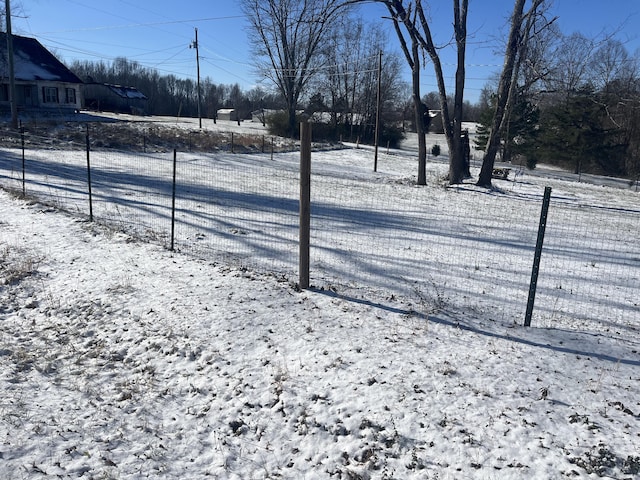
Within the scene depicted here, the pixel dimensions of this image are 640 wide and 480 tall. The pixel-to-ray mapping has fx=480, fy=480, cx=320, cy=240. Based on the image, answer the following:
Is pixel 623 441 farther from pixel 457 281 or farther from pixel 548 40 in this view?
pixel 548 40

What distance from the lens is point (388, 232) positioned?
10695 millimetres

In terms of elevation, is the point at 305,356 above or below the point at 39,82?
below

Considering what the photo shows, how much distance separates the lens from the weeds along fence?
6613mm

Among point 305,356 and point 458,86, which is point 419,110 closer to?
point 458,86

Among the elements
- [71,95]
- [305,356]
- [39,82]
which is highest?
[39,82]

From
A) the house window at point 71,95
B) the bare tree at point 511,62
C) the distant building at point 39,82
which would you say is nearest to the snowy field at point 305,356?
the bare tree at point 511,62

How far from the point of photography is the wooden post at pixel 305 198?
5891mm

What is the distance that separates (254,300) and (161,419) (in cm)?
212

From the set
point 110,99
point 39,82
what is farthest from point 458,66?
point 110,99

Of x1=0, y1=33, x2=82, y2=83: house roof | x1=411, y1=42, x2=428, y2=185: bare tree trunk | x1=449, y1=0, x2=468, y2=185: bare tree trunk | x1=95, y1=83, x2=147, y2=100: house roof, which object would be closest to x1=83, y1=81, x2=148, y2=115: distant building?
x1=95, y1=83, x2=147, y2=100: house roof

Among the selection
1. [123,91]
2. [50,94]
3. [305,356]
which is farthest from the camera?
[123,91]

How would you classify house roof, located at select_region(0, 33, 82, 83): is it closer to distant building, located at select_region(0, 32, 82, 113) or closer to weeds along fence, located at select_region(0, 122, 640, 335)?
distant building, located at select_region(0, 32, 82, 113)

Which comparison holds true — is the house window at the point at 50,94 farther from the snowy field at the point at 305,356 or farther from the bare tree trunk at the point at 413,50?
the snowy field at the point at 305,356

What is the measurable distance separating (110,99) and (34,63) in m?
22.4
